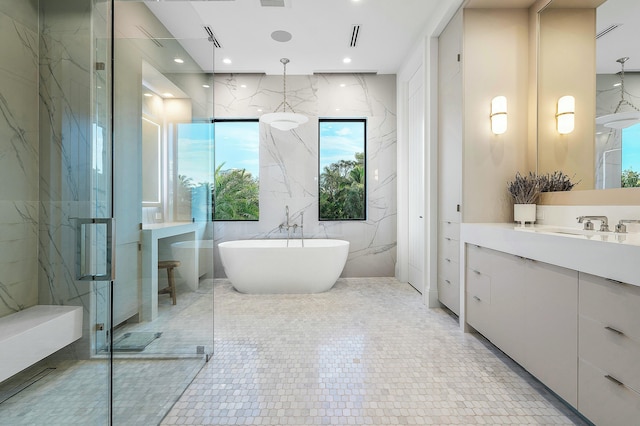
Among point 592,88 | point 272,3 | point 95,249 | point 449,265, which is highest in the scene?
point 272,3

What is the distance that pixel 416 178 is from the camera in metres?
3.83

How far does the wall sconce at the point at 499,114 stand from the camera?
2.45 meters

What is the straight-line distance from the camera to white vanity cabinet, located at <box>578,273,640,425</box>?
1.16 metres

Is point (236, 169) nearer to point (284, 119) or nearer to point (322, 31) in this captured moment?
point (284, 119)

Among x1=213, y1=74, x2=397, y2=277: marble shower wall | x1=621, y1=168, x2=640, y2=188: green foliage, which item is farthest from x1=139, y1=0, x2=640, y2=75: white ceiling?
x1=621, y1=168, x2=640, y2=188: green foliage

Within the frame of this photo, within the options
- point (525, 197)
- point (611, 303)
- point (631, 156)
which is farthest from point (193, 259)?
point (631, 156)

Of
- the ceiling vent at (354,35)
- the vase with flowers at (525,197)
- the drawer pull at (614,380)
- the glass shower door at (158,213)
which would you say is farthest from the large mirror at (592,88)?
the glass shower door at (158,213)

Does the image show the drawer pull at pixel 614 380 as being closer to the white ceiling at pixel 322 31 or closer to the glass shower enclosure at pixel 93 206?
the white ceiling at pixel 322 31

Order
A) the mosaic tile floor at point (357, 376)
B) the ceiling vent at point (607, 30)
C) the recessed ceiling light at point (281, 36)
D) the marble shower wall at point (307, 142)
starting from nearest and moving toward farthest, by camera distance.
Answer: the mosaic tile floor at point (357, 376) < the ceiling vent at point (607, 30) < the recessed ceiling light at point (281, 36) < the marble shower wall at point (307, 142)

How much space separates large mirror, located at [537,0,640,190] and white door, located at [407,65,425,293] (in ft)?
4.32

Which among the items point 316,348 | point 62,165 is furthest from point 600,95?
point 62,165

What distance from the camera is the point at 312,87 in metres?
4.37

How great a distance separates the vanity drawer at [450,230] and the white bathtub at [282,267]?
1217mm

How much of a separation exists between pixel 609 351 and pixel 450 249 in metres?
1.62
